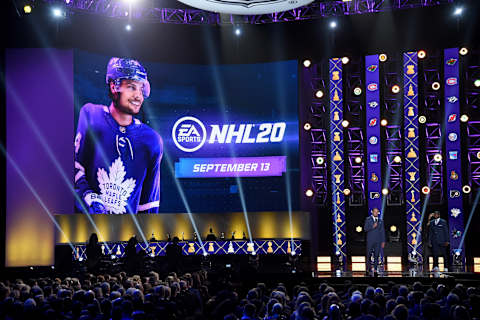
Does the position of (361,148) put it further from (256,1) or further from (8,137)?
(8,137)

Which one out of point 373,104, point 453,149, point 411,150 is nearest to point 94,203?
point 373,104

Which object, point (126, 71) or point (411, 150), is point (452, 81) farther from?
point (126, 71)

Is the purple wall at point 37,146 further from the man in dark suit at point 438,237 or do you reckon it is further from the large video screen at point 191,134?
the man in dark suit at point 438,237

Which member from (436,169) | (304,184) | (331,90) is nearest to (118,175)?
(304,184)

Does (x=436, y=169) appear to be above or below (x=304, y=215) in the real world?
above

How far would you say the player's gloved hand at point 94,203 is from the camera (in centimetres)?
1984

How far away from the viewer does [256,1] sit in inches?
669

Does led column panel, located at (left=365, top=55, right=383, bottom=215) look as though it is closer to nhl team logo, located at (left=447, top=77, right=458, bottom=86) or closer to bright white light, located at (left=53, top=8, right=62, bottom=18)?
nhl team logo, located at (left=447, top=77, right=458, bottom=86)

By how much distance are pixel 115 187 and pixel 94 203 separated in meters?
0.93

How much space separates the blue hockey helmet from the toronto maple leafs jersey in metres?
1.18

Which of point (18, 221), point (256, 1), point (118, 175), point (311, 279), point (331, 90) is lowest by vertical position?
point (311, 279)

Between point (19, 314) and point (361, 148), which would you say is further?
point (361, 148)

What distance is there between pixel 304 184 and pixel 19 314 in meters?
14.9

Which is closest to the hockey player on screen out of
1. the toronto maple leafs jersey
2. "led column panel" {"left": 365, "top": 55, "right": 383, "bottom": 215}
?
the toronto maple leafs jersey
